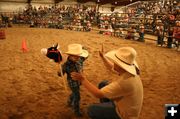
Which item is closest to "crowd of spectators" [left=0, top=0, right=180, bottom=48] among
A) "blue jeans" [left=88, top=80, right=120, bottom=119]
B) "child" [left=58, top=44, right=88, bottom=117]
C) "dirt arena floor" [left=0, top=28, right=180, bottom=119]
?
"dirt arena floor" [left=0, top=28, right=180, bottom=119]

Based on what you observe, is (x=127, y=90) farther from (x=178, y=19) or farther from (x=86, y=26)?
(x=86, y=26)

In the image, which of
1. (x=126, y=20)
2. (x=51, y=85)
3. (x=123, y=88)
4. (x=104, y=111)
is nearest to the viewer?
(x=123, y=88)

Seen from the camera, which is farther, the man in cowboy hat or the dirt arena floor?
the dirt arena floor

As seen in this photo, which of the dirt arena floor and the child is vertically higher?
the child

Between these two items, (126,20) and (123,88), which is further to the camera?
(126,20)

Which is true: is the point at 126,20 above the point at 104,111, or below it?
above

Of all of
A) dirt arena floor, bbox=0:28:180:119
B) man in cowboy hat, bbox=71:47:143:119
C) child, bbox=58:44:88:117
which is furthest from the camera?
dirt arena floor, bbox=0:28:180:119

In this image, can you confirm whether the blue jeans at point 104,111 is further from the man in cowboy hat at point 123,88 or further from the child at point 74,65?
the child at point 74,65

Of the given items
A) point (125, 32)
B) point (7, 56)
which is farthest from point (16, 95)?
point (125, 32)

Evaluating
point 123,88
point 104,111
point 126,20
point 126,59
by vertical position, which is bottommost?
point 104,111

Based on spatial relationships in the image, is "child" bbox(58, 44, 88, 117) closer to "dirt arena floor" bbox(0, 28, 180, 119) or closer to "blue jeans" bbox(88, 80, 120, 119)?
"dirt arena floor" bbox(0, 28, 180, 119)

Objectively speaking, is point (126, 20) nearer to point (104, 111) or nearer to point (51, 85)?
point (51, 85)

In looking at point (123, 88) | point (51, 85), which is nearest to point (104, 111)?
point (123, 88)

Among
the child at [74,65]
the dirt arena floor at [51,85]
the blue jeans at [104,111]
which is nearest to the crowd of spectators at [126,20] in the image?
the dirt arena floor at [51,85]
